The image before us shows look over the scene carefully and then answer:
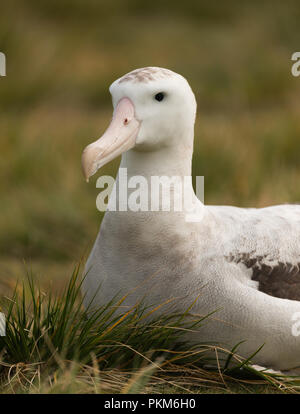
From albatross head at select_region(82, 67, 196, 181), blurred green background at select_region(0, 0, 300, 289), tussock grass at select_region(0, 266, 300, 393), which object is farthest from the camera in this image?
blurred green background at select_region(0, 0, 300, 289)

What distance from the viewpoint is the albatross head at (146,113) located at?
117 inches

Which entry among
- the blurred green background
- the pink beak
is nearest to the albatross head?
the pink beak

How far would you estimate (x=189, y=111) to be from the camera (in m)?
3.13

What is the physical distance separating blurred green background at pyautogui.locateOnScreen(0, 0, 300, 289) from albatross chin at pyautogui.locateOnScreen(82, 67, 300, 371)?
4.13 feet

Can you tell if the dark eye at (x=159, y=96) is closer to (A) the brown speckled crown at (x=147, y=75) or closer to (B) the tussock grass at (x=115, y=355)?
(A) the brown speckled crown at (x=147, y=75)

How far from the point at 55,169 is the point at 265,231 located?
3256 mm

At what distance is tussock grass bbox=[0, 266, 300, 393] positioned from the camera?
2867 millimetres

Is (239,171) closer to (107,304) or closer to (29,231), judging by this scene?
(29,231)

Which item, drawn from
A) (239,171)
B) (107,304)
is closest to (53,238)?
(239,171)

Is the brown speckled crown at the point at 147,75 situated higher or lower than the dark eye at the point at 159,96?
higher

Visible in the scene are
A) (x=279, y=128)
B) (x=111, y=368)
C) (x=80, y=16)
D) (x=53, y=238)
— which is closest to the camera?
(x=111, y=368)

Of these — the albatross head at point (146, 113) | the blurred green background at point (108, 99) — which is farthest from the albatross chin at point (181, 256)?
the blurred green background at point (108, 99)

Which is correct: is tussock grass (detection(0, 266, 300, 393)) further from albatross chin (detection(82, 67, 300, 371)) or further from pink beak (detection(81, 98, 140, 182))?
pink beak (detection(81, 98, 140, 182))
